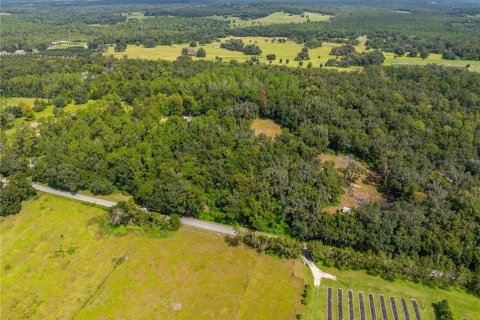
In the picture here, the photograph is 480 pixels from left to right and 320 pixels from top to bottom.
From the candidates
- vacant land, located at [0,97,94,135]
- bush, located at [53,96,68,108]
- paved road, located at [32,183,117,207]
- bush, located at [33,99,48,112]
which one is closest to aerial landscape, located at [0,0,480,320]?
paved road, located at [32,183,117,207]

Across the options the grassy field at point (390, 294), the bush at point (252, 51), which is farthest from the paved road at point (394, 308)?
the bush at point (252, 51)

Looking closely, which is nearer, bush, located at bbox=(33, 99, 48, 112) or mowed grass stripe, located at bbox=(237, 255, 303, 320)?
mowed grass stripe, located at bbox=(237, 255, 303, 320)

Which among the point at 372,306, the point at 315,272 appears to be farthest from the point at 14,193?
the point at 372,306

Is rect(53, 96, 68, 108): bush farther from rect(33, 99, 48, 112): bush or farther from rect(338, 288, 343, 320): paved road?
rect(338, 288, 343, 320): paved road

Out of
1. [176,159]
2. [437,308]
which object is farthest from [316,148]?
[437,308]

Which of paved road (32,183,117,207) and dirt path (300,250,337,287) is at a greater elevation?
paved road (32,183,117,207)

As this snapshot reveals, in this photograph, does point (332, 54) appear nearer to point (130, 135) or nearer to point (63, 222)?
point (130, 135)

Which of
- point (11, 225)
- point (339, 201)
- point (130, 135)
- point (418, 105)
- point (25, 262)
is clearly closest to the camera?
point (25, 262)
